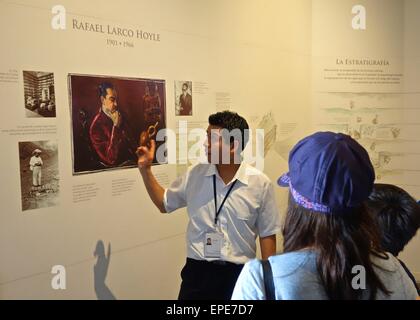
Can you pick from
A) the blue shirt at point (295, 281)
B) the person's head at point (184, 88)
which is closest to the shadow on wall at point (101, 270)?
the person's head at point (184, 88)

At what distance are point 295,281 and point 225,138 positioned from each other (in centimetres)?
151

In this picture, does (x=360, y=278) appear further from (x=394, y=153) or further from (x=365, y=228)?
(x=394, y=153)

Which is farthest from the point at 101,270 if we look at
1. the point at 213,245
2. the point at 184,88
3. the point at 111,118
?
the point at 184,88

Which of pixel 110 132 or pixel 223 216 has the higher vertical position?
pixel 110 132

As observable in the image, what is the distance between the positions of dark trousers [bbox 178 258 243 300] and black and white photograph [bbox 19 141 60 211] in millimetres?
904

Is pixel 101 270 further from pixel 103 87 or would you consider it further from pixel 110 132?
pixel 103 87

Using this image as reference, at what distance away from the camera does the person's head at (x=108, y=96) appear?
276cm

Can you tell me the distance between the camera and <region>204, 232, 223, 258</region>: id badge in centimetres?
238

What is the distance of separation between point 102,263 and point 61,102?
1.05 m

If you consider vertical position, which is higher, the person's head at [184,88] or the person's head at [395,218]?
the person's head at [184,88]

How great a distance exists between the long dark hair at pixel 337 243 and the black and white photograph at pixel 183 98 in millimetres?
2240

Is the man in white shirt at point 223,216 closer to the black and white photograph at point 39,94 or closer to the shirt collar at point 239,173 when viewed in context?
the shirt collar at point 239,173

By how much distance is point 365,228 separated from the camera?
3.60 ft

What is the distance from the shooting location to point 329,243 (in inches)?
41.8
